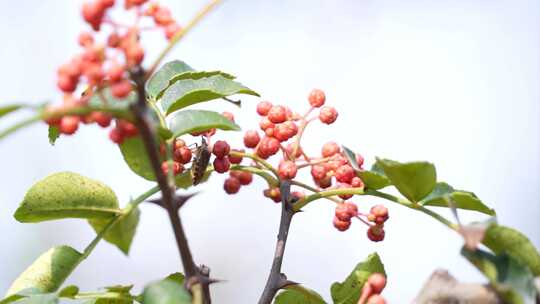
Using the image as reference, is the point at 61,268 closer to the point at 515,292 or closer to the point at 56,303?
the point at 56,303

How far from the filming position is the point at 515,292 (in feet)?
2.95

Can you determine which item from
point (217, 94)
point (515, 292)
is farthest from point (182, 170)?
point (515, 292)

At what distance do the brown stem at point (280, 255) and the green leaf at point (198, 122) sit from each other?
192 millimetres

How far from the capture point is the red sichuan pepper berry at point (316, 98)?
1.36 meters

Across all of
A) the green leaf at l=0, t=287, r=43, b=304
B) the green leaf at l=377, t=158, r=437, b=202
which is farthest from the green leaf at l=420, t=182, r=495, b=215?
the green leaf at l=0, t=287, r=43, b=304

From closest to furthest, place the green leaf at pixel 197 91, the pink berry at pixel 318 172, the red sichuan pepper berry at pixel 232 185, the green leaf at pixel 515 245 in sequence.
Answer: the green leaf at pixel 515 245
the green leaf at pixel 197 91
the pink berry at pixel 318 172
the red sichuan pepper berry at pixel 232 185

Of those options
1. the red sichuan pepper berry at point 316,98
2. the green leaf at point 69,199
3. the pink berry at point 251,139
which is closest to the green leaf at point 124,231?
the green leaf at point 69,199

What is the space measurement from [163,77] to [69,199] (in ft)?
0.85

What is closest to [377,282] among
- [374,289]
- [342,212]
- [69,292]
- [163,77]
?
[374,289]

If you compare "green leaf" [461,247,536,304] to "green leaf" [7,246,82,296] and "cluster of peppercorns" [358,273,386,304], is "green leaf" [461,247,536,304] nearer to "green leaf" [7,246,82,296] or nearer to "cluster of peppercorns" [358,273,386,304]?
"cluster of peppercorns" [358,273,386,304]

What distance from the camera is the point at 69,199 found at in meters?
1.15

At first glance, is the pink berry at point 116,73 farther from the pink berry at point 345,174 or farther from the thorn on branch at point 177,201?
the pink berry at point 345,174

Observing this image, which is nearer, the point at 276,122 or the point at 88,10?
the point at 88,10

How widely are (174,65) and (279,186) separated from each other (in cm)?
24
